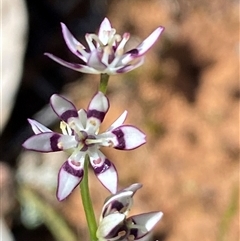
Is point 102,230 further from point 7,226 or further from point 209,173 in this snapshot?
point 209,173

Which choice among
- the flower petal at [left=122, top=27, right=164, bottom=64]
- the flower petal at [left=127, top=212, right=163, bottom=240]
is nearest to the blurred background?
the flower petal at [left=127, top=212, right=163, bottom=240]

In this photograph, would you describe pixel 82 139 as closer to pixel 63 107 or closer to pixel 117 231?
pixel 63 107

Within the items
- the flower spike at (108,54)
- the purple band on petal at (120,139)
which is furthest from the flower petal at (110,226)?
the flower spike at (108,54)

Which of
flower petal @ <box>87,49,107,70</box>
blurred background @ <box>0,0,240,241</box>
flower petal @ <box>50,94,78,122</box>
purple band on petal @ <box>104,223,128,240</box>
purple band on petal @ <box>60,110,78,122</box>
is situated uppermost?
flower petal @ <box>87,49,107,70</box>

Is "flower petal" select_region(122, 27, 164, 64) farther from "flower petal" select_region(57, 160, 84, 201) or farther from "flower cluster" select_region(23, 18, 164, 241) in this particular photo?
"flower petal" select_region(57, 160, 84, 201)

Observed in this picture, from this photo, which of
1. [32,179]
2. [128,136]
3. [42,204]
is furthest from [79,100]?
[128,136]

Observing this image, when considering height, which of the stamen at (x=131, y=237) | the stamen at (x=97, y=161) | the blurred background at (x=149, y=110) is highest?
the stamen at (x=97, y=161)

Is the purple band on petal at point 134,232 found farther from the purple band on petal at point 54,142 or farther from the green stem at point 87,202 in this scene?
the purple band on petal at point 54,142

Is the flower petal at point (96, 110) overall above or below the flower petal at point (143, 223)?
above
